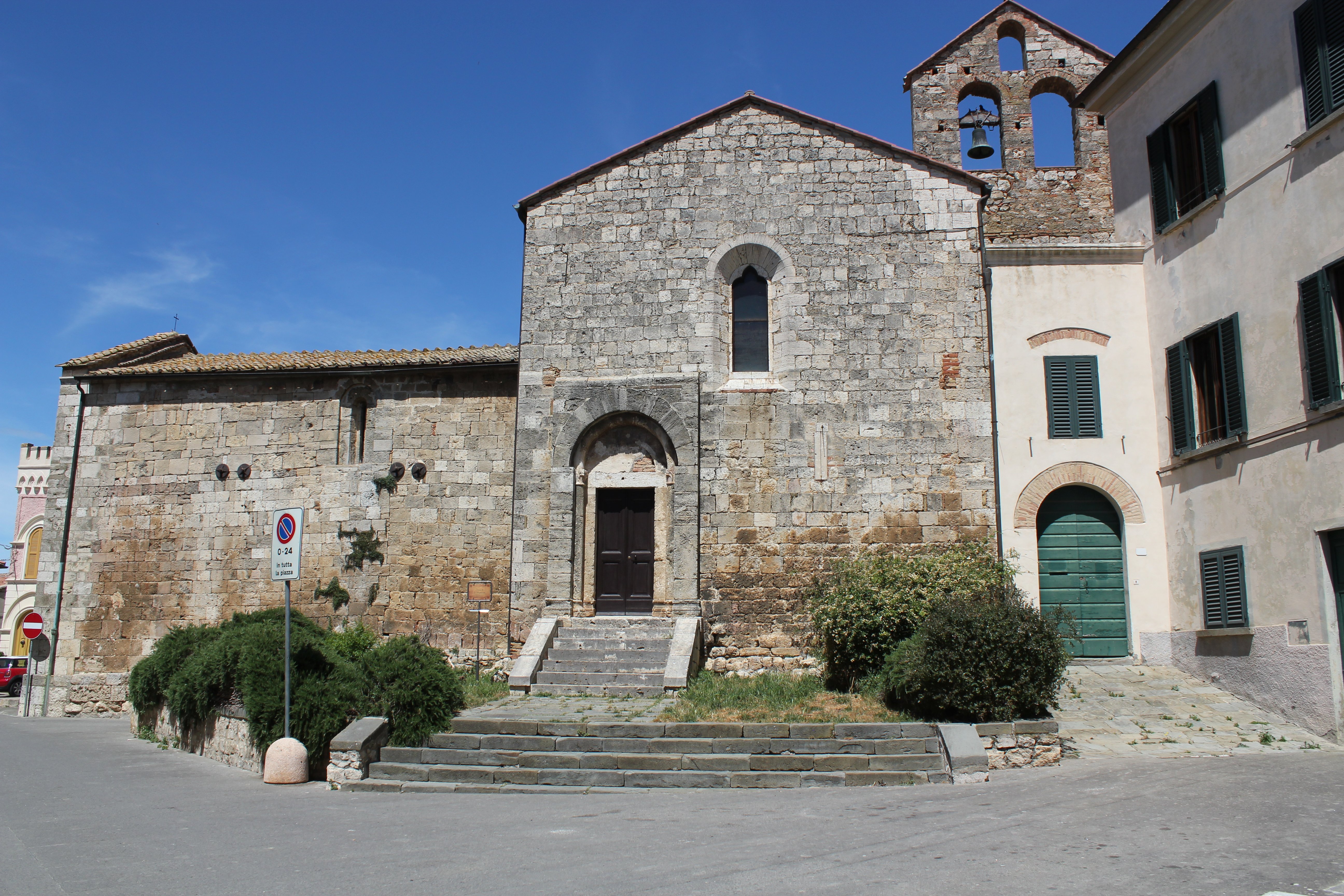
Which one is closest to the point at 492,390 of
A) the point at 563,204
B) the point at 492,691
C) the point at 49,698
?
the point at 563,204

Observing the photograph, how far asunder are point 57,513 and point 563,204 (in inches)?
446

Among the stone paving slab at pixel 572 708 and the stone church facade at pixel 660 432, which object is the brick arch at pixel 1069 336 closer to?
the stone church facade at pixel 660 432

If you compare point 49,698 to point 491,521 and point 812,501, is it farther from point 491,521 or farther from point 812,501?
point 812,501

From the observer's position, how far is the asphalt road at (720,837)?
5770 millimetres

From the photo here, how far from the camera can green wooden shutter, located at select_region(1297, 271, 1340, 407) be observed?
10922 mm

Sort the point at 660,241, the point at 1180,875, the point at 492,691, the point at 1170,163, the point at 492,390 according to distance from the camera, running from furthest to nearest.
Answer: the point at 492,390
the point at 660,241
the point at 1170,163
the point at 492,691
the point at 1180,875

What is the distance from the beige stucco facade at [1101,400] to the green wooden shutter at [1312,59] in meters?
3.62

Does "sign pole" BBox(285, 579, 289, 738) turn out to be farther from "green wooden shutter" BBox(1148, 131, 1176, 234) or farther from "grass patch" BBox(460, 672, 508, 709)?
"green wooden shutter" BBox(1148, 131, 1176, 234)

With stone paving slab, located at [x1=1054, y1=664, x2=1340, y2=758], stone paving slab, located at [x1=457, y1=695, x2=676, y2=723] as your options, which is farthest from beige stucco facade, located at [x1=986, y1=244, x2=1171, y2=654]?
stone paving slab, located at [x1=457, y1=695, x2=676, y2=723]

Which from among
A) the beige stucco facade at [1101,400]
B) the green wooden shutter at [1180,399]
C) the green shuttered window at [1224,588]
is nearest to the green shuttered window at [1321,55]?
the green wooden shutter at [1180,399]

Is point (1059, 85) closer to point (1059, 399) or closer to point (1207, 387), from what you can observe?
point (1059, 399)

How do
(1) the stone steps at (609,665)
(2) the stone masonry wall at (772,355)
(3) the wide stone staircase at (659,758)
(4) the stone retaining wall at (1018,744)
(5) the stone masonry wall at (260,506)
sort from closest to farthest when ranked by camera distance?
(3) the wide stone staircase at (659,758), (4) the stone retaining wall at (1018,744), (1) the stone steps at (609,665), (2) the stone masonry wall at (772,355), (5) the stone masonry wall at (260,506)

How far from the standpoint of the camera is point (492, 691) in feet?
42.4

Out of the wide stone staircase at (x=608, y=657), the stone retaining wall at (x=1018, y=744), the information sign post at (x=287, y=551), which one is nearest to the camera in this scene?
the stone retaining wall at (x=1018, y=744)
